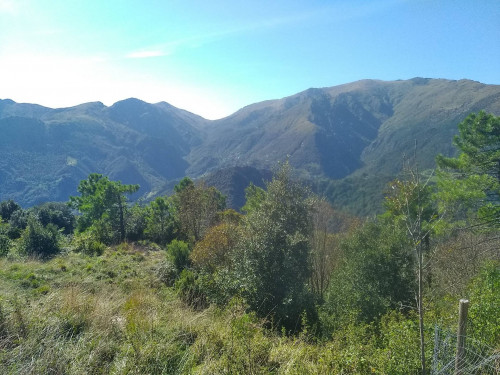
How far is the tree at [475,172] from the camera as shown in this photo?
50.6 ft

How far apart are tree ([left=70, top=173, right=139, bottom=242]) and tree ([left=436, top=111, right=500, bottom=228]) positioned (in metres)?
22.4

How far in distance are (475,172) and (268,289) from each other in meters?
15.3

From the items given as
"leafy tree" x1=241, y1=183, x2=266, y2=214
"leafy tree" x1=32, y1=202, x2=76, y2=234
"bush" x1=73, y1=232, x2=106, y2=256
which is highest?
"leafy tree" x1=241, y1=183, x2=266, y2=214

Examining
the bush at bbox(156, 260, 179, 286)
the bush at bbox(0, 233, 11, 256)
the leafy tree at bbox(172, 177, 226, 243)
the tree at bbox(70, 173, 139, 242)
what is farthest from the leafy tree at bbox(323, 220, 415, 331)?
the tree at bbox(70, 173, 139, 242)

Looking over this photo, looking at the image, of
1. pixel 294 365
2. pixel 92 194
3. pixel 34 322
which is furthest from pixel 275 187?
pixel 92 194

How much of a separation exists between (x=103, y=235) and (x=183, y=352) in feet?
62.6

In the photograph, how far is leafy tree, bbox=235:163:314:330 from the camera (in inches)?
362

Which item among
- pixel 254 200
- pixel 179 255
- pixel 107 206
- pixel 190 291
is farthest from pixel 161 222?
pixel 190 291

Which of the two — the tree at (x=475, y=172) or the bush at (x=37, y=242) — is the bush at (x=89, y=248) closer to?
the bush at (x=37, y=242)

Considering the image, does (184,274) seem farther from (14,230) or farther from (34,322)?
(14,230)

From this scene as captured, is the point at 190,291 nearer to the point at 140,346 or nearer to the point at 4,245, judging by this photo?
the point at 140,346

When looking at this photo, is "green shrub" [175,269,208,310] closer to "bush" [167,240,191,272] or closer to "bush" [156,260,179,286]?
"bush" [156,260,179,286]

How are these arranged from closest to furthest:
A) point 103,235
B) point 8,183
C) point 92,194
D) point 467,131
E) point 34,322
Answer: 1. point 34,322
2. point 467,131
3. point 103,235
4. point 92,194
5. point 8,183

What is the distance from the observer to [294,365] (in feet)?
14.1
